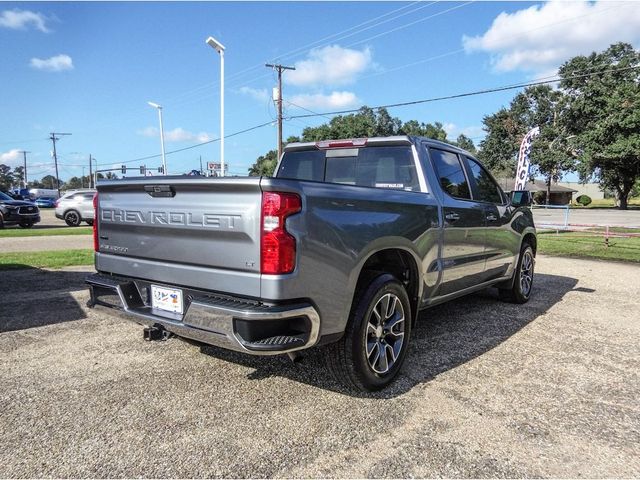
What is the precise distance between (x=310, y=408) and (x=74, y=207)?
2124 centimetres

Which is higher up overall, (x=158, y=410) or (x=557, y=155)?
(x=557, y=155)

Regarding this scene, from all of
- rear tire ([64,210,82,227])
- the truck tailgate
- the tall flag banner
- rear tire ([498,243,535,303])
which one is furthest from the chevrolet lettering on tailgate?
rear tire ([64,210,82,227])

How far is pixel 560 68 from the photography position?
49688 millimetres

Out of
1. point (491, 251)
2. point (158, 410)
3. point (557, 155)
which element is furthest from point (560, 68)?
point (158, 410)

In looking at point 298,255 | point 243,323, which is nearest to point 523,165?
point 298,255

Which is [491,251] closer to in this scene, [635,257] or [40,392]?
[40,392]

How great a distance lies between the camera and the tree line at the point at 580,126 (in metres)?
42.8

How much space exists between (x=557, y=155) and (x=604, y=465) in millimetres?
51185

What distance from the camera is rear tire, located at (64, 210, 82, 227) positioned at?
21125mm

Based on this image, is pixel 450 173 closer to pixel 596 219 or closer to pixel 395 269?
pixel 395 269

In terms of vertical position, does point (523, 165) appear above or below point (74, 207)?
above

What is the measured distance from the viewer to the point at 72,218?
2123 centimetres

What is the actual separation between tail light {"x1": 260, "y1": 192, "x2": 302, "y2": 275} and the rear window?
1605 mm

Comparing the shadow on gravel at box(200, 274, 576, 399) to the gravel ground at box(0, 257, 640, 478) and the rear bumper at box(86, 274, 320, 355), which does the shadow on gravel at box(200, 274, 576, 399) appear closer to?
the gravel ground at box(0, 257, 640, 478)
